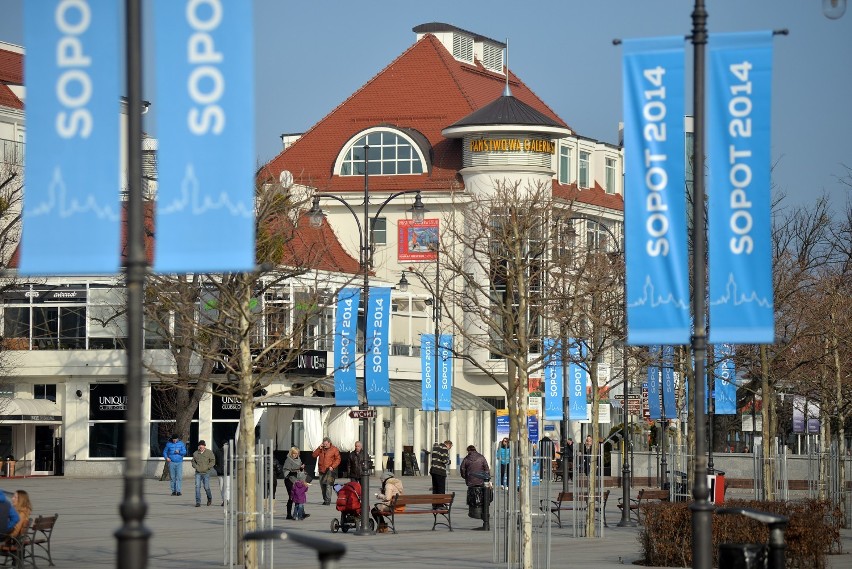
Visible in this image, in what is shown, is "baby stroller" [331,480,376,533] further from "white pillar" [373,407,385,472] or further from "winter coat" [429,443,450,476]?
"white pillar" [373,407,385,472]

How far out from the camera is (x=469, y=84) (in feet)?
290

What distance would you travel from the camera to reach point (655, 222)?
1477 centimetres

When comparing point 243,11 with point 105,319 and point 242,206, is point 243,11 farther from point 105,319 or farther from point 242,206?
point 105,319

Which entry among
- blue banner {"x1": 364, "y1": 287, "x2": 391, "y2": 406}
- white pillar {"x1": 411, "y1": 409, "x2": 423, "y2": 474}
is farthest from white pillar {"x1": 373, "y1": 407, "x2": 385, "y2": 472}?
blue banner {"x1": 364, "y1": 287, "x2": 391, "y2": 406}

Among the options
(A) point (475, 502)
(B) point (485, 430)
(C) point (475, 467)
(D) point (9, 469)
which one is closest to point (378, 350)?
(C) point (475, 467)

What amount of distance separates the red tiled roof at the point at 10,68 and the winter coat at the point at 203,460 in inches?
1349

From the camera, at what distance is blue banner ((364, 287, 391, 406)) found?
1594 inches

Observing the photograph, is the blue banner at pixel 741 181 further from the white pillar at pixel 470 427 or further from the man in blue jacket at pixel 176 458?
the white pillar at pixel 470 427

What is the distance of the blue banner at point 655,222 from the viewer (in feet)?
48.1

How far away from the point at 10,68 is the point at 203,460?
121ft

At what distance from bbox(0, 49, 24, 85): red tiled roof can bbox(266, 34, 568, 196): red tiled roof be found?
1453cm

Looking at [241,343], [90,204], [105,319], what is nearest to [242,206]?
[90,204]

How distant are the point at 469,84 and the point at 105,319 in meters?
33.9

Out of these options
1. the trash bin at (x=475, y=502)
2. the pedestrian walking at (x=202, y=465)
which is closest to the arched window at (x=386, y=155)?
the pedestrian walking at (x=202, y=465)
